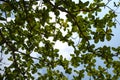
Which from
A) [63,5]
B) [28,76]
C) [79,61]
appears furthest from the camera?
[28,76]

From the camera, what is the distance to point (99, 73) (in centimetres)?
708

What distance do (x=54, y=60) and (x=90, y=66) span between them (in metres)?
0.95

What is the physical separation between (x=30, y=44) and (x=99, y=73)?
1.99 metres

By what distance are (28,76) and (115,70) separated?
2.29 m

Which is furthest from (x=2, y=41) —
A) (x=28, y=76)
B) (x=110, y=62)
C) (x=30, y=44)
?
(x=110, y=62)

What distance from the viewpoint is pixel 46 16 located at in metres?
6.00

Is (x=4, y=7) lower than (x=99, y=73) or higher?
higher

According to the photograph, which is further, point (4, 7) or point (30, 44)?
point (30, 44)

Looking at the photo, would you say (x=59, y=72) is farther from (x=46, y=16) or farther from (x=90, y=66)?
(x=46, y=16)

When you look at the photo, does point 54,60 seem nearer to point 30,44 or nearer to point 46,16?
point 30,44

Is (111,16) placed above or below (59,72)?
above

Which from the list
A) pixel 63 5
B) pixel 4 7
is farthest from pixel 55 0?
pixel 4 7

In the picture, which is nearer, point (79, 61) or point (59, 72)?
point (79, 61)

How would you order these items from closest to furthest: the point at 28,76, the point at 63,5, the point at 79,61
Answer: the point at 63,5
the point at 79,61
the point at 28,76
